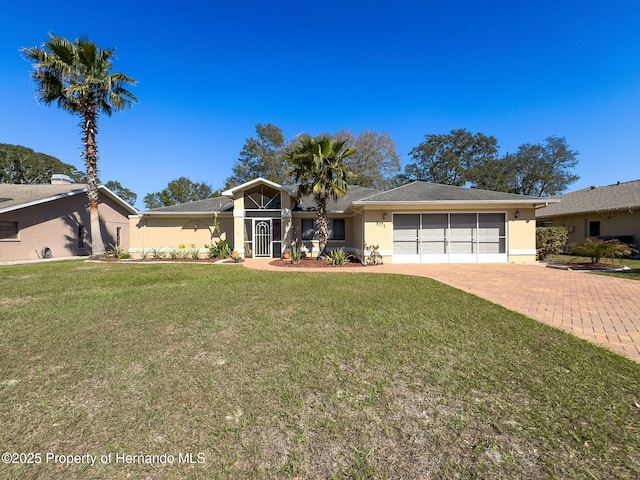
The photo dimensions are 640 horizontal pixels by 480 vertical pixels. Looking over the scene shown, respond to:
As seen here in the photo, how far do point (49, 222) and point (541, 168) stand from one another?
2098 inches

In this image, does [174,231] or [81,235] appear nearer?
[174,231]

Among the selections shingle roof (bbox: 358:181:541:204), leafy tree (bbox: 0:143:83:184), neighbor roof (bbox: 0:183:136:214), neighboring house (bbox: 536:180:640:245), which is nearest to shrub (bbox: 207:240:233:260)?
shingle roof (bbox: 358:181:541:204)

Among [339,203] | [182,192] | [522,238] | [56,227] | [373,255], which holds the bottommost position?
[373,255]

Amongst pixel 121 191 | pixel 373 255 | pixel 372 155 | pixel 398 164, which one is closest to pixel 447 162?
pixel 398 164

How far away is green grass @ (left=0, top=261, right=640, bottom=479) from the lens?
1983 millimetres

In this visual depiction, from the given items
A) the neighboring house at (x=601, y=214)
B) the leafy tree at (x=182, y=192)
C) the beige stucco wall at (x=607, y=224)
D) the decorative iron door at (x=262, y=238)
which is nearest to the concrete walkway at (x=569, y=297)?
the decorative iron door at (x=262, y=238)

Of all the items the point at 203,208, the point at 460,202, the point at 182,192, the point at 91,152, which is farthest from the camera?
the point at 182,192

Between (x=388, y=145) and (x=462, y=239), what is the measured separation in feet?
85.3

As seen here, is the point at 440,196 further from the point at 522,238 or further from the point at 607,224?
the point at 607,224

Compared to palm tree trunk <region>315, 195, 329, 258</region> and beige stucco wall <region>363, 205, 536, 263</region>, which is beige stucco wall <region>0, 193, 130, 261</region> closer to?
palm tree trunk <region>315, 195, 329, 258</region>

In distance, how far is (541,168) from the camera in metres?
38.4

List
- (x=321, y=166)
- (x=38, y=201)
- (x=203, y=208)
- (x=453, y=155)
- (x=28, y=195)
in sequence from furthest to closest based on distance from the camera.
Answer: (x=453, y=155) < (x=203, y=208) < (x=28, y=195) < (x=38, y=201) < (x=321, y=166)

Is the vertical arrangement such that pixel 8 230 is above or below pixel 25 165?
below

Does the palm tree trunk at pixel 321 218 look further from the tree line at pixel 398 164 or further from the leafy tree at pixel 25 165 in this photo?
the leafy tree at pixel 25 165
